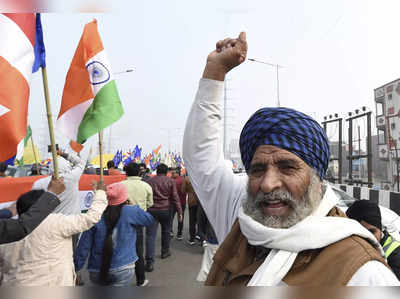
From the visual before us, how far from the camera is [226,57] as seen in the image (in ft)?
4.75

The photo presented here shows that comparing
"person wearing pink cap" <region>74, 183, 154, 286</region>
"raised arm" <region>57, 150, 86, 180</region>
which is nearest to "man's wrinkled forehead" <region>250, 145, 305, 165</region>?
"person wearing pink cap" <region>74, 183, 154, 286</region>

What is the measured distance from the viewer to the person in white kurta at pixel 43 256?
238 centimetres

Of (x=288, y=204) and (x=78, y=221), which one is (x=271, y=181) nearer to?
(x=288, y=204)

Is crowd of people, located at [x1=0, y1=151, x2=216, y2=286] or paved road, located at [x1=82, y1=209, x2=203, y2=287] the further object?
paved road, located at [x1=82, y1=209, x2=203, y2=287]

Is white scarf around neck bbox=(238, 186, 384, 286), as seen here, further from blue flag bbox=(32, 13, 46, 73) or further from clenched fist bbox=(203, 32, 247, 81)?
blue flag bbox=(32, 13, 46, 73)

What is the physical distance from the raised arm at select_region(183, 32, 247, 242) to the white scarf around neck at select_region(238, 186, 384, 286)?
1.51 ft

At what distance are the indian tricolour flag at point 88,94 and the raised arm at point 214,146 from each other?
2224mm

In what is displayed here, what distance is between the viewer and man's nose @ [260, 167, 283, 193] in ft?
4.09

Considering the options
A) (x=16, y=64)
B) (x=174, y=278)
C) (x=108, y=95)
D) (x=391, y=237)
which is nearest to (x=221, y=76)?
(x=16, y=64)

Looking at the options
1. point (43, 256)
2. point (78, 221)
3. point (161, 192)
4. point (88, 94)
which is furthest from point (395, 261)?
point (161, 192)

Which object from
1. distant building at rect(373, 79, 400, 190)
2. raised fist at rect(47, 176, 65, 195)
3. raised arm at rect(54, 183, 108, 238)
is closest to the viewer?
raised fist at rect(47, 176, 65, 195)

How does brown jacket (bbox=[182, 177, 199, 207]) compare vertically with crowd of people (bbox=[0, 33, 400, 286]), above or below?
below

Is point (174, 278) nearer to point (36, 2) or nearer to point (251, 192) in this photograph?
point (251, 192)

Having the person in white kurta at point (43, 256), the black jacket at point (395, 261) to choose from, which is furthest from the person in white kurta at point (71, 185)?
the black jacket at point (395, 261)
